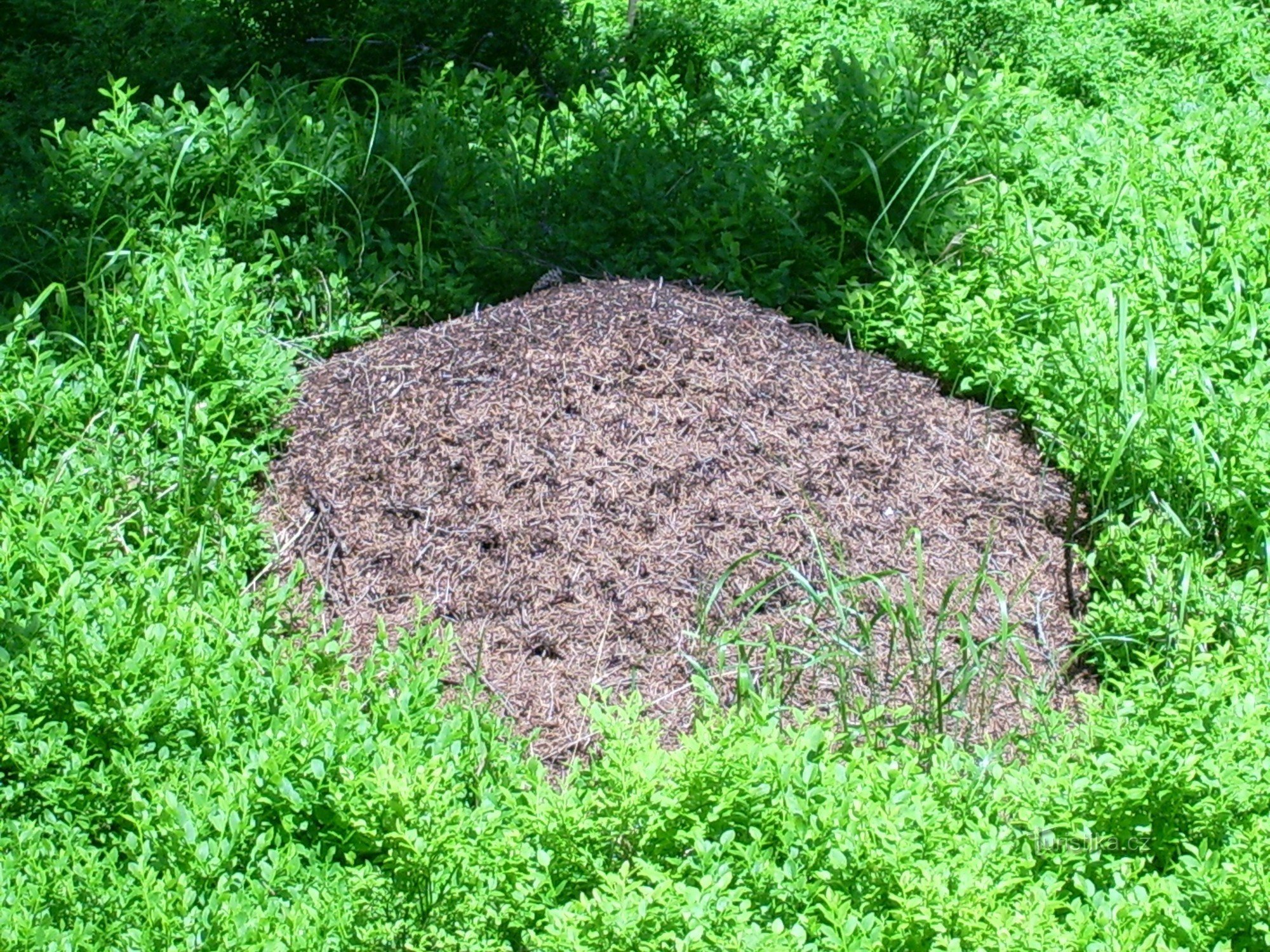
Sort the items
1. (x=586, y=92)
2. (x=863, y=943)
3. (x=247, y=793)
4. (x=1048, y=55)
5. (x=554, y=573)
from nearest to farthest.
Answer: (x=863, y=943) → (x=247, y=793) → (x=554, y=573) → (x=586, y=92) → (x=1048, y=55)

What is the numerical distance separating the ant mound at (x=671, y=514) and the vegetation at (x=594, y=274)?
0.19m

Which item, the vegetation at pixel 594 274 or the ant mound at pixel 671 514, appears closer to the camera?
the vegetation at pixel 594 274

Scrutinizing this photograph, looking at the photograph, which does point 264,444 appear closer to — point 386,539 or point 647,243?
point 386,539

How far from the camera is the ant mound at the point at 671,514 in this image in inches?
158

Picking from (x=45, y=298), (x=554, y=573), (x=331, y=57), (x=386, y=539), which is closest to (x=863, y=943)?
(x=554, y=573)

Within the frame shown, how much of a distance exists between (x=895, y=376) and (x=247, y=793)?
2.75 meters

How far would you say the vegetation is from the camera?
2875mm

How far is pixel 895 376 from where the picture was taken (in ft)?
16.4

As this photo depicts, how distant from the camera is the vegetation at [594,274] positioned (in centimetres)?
288

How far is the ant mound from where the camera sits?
4.00 meters

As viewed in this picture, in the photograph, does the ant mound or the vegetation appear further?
the ant mound

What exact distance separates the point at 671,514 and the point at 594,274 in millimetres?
1391

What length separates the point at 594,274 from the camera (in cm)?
542

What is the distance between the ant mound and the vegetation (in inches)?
7.6
